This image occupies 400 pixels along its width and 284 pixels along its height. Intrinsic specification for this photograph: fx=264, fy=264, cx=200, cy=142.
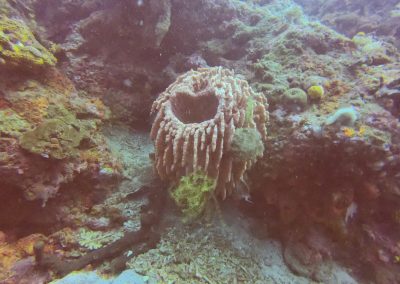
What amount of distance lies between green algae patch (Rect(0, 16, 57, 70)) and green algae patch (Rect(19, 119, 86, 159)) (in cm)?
97

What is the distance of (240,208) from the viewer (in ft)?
12.2

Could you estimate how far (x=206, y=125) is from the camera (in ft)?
9.85

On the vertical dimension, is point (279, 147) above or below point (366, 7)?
below

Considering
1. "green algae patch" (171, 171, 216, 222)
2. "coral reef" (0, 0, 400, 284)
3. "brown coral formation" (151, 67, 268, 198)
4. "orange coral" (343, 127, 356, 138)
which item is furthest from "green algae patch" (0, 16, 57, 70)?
"orange coral" (343, 127, 356, 138)

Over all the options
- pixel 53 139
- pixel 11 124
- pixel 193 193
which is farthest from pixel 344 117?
pixel 11 124

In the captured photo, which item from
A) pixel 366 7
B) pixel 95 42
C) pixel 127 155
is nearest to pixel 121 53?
pixel 95 42

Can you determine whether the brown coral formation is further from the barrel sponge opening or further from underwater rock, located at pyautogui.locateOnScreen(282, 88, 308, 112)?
Answer: underwater rock, located at pyautogui.locateOnScreen(282, 88, 308, 112)

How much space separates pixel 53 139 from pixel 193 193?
70.2 inches

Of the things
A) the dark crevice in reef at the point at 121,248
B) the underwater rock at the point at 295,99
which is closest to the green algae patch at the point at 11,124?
the dark crevice in reef at the point at 121,248

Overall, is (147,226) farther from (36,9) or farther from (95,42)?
(36,9)

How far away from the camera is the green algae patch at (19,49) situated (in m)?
3.37

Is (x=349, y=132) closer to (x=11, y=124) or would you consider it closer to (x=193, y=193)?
(x=193, y=193)

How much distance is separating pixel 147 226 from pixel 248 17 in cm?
513

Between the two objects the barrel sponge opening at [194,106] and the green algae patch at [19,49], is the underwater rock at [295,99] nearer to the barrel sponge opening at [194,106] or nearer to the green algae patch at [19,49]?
the barrel sponge opening at [194,106]
